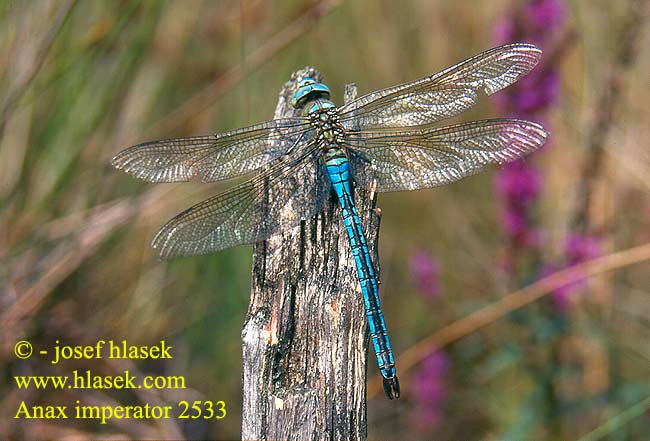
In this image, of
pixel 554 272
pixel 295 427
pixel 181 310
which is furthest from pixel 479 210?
pixel 295 427

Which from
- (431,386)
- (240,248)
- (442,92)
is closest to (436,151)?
(442,92)

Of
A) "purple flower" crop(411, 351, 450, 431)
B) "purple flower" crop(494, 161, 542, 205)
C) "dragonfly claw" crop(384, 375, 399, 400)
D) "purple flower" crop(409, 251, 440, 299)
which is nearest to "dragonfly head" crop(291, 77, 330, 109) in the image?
"dragonfly claw" crop(384, 375, 399, 400)

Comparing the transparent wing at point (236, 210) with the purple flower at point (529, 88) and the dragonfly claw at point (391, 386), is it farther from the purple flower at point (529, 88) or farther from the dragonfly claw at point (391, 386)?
the purple flower at point (529, 88)

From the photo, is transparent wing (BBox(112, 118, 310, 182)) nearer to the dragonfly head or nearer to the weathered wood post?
the dragonfly head

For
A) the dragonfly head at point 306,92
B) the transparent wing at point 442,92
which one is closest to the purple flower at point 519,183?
the transparent wing at point 442,92

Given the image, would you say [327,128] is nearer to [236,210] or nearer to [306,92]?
[306,92]

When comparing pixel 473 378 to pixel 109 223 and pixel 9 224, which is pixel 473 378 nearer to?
pixel 109 223
